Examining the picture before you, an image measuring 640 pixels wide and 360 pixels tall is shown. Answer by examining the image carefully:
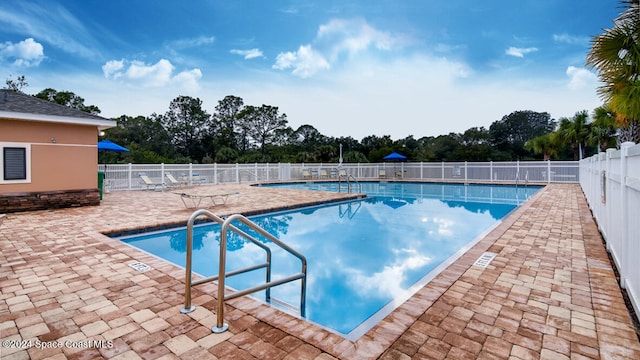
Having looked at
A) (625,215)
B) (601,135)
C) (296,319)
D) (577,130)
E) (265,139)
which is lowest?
(296,319)

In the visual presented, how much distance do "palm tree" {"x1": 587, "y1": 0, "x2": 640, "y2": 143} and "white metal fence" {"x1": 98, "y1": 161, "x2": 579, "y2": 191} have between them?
1453cm

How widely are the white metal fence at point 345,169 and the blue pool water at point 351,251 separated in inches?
356

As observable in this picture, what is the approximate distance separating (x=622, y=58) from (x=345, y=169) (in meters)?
18.0

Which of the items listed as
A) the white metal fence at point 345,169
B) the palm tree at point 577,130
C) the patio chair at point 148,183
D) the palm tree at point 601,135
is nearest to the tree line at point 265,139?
the white metal fence at point 345,169

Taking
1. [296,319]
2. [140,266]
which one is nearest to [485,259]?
[296,319]

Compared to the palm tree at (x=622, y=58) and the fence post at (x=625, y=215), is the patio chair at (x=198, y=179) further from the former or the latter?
the fence post at (x=625, y=215)

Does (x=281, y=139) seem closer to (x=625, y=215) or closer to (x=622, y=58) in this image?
(x=622, y=58)

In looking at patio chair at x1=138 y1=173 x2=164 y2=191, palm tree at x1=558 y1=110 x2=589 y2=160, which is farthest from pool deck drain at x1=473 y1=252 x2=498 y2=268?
palm tree at x1=558 y1=110 x2=589 y2=160

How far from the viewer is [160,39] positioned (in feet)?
58.2

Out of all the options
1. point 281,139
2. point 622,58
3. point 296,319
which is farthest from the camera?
point 281,139

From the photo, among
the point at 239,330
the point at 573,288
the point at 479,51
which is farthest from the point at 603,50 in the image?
the point at 479,51

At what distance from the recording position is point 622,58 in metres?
4.51

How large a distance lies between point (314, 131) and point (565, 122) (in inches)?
989

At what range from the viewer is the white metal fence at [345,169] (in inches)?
566
